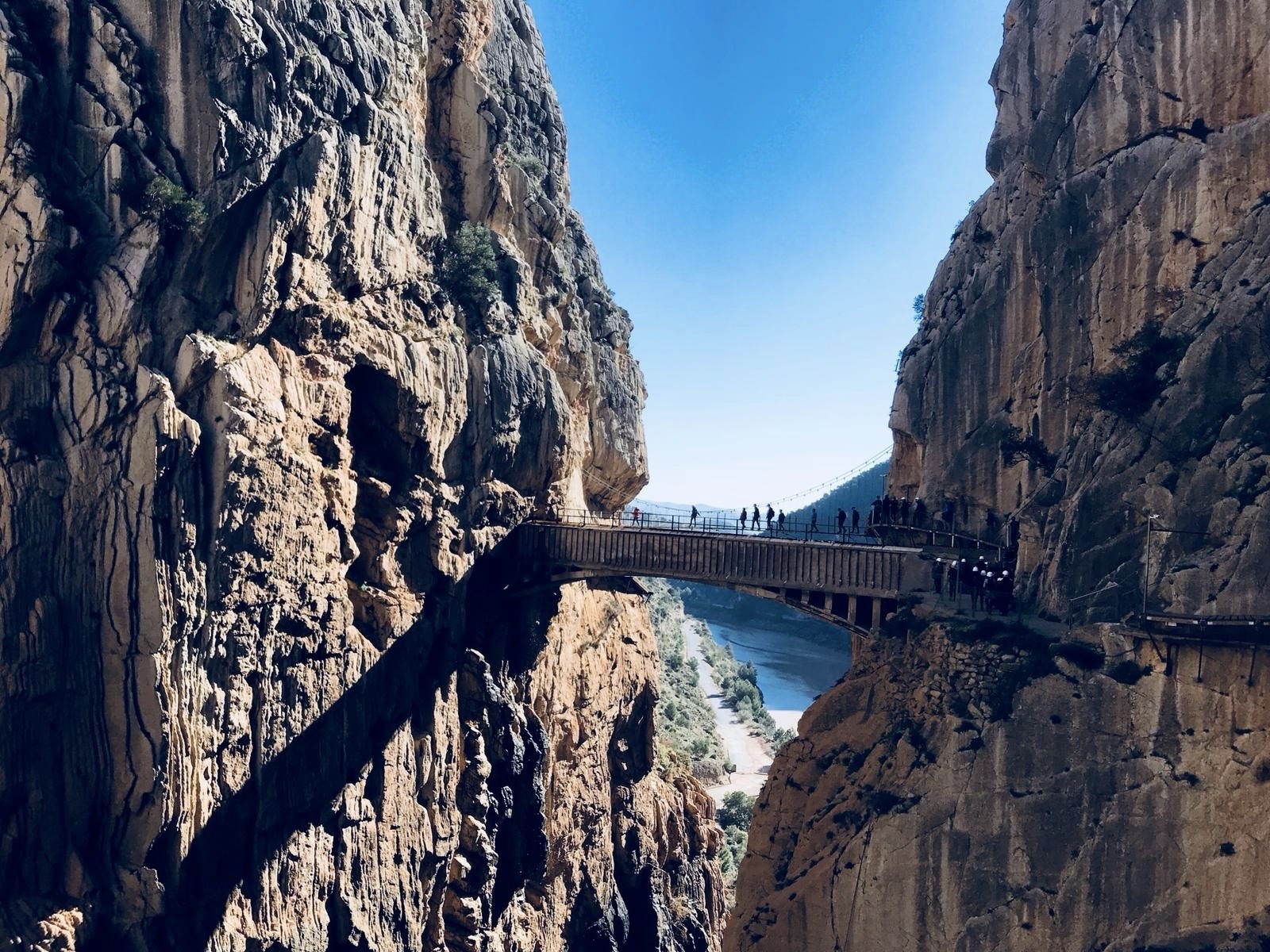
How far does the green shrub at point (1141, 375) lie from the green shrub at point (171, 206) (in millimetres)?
22619

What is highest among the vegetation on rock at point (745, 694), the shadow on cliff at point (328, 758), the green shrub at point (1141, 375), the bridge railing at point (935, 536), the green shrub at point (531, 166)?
the green shrub at point (531, 166)

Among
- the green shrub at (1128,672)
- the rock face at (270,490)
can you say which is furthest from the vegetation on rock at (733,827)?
the green shrub at (1128,672)

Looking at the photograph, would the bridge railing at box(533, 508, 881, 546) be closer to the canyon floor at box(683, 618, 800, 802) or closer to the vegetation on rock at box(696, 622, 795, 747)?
the canyon floor at box(683, 618, 800, 802)

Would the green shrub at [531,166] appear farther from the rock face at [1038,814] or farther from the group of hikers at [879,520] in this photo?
the rock face at [1038,814]

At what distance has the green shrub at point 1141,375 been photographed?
19.0m

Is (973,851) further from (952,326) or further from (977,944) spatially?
(952,326)

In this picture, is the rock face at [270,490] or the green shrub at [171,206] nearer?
the rock face at [270,490]

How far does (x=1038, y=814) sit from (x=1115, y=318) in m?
12.9

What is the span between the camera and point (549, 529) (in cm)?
3203

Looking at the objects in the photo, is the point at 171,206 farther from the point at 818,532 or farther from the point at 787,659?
the point at 787,659

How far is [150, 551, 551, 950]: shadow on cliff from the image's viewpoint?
2139cm

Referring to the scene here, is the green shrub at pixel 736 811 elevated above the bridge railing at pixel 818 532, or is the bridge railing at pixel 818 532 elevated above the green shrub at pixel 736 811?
the bridge railing at pixel 818 532

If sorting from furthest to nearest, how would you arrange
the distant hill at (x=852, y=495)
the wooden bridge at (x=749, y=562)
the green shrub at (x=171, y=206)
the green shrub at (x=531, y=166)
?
the distant hill at (x=852, y=495) < the green shrub at (x=531, y=166) < the wooden bridge at (x=749, y=562) < the green shrub at (x=171, y=206)

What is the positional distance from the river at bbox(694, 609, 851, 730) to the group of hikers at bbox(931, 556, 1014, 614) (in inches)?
2582
